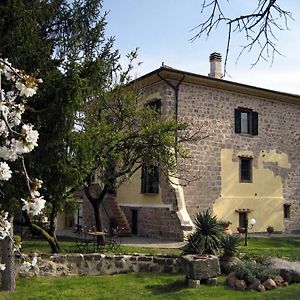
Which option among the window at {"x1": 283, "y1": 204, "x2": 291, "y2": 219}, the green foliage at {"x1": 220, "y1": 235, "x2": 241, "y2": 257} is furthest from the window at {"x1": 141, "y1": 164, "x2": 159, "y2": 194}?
the green foliage at {"x1": 220, "y1": 235, "x2": 241, "y2": 257}

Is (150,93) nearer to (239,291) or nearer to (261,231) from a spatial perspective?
(261,231)

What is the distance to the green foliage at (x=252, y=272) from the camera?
10695 millimetres

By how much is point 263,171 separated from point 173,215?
20.0 feet

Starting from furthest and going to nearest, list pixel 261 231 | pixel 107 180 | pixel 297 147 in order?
pixel 297 147 < pixel 261 231 < pixel 107 180

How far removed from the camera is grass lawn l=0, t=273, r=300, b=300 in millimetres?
9844

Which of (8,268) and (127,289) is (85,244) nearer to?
(127,289)

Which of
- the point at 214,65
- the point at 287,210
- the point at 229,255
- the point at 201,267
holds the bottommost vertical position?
the point at 201,267

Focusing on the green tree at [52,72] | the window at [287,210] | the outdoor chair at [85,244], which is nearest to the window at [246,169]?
the window at [287,210]

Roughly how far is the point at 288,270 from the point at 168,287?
2.88m

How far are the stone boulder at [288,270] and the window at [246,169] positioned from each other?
33.5 feet

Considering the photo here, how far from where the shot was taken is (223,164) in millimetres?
20797

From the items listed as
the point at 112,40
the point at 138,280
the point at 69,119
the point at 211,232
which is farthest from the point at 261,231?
the point at 69,119

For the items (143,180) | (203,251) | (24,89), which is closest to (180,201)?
(143,180)

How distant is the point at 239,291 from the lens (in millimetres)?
10312
